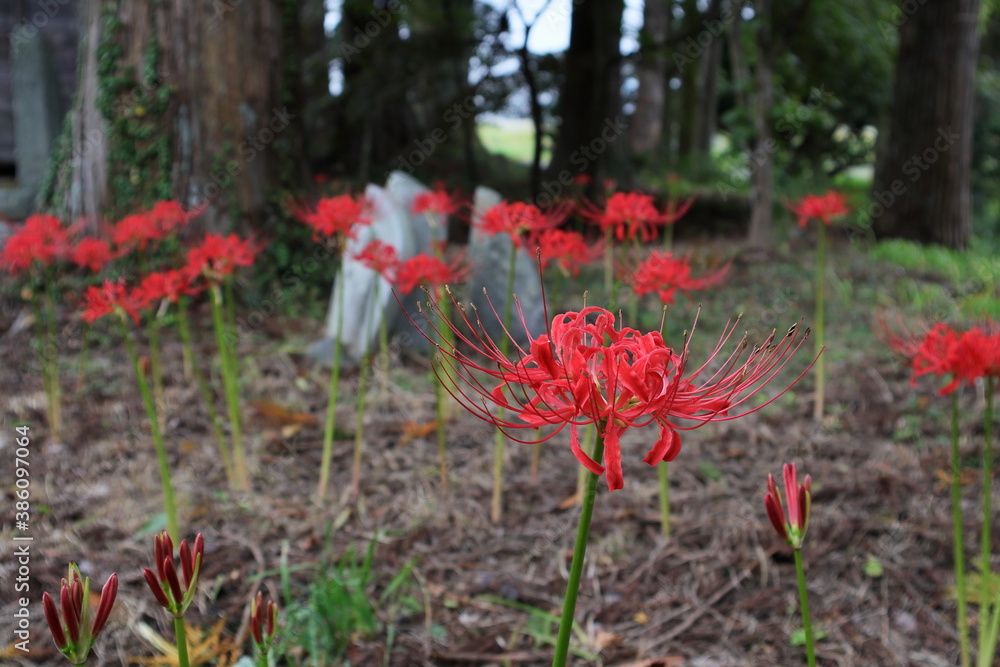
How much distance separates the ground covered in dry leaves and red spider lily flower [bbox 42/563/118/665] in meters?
1.07

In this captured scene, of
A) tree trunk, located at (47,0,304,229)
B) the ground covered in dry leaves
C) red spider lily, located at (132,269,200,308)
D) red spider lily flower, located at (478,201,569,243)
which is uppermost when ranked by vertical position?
tree trunk, located at (47,0,304,229)

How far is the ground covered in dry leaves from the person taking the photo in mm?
2102

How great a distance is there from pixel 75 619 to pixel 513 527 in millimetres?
1817

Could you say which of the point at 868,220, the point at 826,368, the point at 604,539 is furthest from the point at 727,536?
the point at 868,220

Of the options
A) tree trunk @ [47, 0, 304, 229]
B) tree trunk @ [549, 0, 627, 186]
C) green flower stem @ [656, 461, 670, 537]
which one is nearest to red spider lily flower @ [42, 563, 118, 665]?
green flower stem @ [656, 461, 670, 537]

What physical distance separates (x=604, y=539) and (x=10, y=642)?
177cm

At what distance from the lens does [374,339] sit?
4.18 metres

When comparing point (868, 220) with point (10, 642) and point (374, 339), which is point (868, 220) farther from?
point (10, 642)

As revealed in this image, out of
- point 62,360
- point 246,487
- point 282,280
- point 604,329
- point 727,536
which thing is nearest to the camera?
point 604,329

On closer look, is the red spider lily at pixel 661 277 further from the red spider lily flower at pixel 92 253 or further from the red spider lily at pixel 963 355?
the red spider lily flower at pixel 92 253

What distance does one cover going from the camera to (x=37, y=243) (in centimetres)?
264

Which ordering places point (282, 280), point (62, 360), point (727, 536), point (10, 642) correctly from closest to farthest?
point (10, 642) < point (727, 536) < point (62, 360) < point (282, 280)

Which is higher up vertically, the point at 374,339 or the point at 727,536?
the point at 374,339

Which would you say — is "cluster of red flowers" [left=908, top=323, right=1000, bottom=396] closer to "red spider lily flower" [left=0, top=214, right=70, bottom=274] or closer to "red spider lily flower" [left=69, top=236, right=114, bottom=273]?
"red spider lily flower" [left=69, top=236, right=114, bottom=273]
